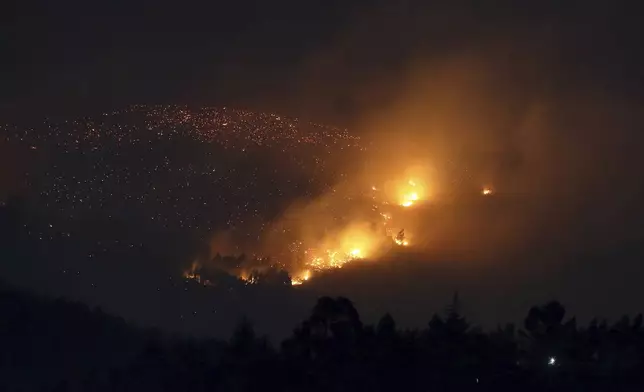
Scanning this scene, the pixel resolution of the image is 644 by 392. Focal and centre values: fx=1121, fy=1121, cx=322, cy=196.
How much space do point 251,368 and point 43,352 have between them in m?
5.89

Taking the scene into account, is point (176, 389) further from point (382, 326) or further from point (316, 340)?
point (382, 326)

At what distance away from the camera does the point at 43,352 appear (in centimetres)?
3144

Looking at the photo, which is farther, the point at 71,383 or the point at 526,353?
the point at 526,353

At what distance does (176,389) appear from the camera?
1203 inches

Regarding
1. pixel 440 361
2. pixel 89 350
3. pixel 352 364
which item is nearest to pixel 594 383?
pixel 440 361

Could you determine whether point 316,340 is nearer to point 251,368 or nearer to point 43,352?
point 251,368

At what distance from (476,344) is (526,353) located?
159 cm

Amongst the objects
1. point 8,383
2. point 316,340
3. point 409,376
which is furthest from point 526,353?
point 8,383

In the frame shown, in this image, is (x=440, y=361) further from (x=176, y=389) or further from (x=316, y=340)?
(x=176, y=389)

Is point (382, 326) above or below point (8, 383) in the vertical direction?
above

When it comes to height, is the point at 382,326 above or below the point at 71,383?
above

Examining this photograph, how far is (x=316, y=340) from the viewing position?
3178 cm

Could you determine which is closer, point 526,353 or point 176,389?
point 176,389

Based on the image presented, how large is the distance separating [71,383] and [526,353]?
42.7 ft
